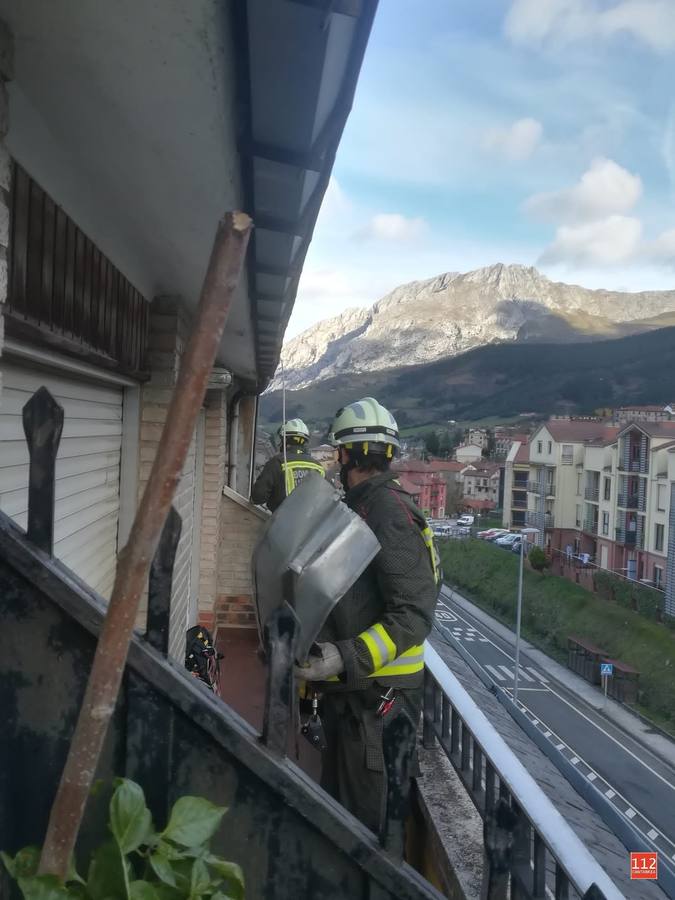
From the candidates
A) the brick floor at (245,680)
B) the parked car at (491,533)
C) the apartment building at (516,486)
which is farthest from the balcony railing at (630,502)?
the brick floor at (245,680)

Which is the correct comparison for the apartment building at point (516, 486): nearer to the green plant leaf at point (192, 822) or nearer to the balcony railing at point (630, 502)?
the balcony railing at point (630, 502)

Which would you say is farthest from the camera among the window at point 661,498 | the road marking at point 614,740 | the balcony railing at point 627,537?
the balcony railing at point 627,537

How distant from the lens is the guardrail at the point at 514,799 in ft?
6.15

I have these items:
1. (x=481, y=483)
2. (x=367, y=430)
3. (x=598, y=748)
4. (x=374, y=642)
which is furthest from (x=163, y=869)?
(x=481, y=483)

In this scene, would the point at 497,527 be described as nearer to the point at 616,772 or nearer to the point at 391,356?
the point at 616,772

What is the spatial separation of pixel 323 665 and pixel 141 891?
5.08 feet

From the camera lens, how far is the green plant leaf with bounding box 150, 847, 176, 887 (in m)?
0.99

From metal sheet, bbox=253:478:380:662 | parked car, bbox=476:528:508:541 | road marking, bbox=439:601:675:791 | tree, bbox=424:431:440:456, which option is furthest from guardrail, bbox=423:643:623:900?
tree, bbox=424:431:440:456

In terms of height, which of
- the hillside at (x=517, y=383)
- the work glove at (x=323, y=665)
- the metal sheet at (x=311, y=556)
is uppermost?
the hillside at (x=517, y=383)

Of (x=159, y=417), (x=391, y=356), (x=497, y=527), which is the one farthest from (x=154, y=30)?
(x=391, y=356)

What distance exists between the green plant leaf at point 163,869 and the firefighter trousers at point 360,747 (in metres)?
1.86

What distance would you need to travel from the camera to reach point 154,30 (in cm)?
126

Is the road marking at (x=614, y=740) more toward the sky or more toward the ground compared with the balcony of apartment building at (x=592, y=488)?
more toward the ground

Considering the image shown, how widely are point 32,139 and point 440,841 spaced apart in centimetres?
299
